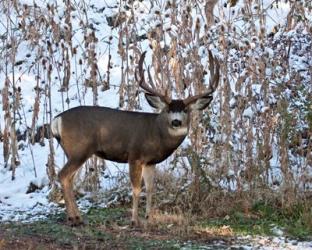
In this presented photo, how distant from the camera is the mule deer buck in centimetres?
923

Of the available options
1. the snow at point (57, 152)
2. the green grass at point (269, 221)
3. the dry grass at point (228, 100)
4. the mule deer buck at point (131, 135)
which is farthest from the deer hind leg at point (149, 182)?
the snow at point (57, 152)

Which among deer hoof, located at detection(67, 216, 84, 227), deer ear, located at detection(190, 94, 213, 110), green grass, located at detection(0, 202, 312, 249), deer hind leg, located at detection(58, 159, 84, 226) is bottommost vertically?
green grass, located at detection(0, 202, 312, 249)

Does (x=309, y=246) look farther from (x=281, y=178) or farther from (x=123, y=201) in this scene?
(x=123, y=201)

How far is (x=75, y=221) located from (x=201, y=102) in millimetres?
1965

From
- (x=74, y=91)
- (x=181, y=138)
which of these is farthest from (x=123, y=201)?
(x=74, y=91)

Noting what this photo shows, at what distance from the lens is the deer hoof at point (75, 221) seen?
9171 millimetres

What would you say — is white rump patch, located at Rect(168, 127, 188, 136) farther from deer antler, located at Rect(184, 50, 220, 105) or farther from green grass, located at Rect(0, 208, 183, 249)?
green grass, located at Rect(0, 208, 183, 249)

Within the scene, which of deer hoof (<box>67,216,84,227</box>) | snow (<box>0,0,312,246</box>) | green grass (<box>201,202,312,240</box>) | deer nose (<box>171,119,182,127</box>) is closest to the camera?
green grass (<box>201,202,312,240</box>)

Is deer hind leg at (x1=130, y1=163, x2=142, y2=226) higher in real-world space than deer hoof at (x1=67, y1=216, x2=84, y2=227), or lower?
higher

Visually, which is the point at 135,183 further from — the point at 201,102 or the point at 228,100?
the point at 228,100

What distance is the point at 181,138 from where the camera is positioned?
9.20 meters

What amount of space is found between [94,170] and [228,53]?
7.92 ft

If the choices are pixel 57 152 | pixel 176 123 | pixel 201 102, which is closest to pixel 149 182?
pixel 176 123

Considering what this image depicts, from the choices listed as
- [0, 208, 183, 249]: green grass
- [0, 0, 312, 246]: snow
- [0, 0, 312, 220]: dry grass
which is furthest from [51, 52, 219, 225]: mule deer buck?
[0, 0, 312, 246]: snow
